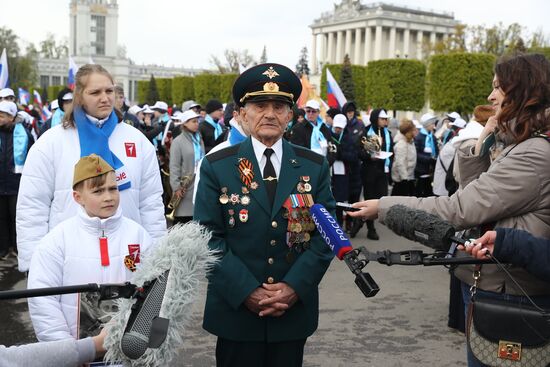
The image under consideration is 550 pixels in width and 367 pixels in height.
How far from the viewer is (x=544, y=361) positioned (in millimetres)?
2836

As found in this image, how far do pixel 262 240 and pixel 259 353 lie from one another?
554 millimetres

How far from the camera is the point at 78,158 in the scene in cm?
399

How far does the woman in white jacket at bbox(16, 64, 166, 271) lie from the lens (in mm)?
3891

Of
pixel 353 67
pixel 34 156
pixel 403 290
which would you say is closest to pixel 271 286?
pixel 34 156

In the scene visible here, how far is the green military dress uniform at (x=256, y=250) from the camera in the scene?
3.14 meters

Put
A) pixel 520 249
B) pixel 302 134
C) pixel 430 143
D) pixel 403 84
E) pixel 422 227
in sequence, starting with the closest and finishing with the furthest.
Answer: pixel 422 227, pixel 520 249, pixel 302 134, pixel 430 143, pixel 403 84

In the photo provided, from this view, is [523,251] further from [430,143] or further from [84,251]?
[430,143]

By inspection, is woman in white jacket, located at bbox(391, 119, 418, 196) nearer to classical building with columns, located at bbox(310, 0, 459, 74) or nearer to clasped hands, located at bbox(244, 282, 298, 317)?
clasped hands, located at bbox(244, 282, 298, 317)

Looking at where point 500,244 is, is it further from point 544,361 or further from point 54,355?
point 54,355

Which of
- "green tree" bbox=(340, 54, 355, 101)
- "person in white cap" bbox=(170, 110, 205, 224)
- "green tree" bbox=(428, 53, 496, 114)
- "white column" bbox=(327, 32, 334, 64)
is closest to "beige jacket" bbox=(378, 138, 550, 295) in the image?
"person in white cap" bbox=(170, 110, 205, 224)

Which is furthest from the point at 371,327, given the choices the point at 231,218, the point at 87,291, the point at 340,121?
the point at 340,121

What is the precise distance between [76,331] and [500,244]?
1.93 meters

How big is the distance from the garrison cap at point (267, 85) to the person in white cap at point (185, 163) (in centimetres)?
556

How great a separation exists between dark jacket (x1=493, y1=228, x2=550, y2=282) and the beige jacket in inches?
8.2
